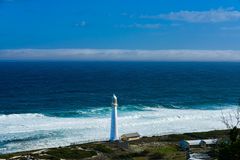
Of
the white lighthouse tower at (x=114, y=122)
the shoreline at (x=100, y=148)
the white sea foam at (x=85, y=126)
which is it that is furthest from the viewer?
the white sea foam at (x=85, y=126)

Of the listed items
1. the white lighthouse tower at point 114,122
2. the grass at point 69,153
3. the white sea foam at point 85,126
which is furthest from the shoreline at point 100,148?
the white sea foam at point 85,126

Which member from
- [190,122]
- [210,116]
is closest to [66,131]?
[190,122]

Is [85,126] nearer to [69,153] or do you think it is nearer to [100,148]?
[100,148]

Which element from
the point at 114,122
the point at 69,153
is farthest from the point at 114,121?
the point at 69,153

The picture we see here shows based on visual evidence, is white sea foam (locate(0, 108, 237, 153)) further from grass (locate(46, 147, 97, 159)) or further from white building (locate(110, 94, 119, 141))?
grass (locate(46, 147, 97, 159))

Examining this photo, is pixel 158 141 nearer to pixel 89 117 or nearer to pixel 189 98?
pixel 89 117

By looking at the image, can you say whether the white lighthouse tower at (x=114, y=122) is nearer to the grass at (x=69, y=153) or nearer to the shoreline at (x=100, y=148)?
the shoreline at (x=100, y=148)
